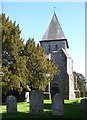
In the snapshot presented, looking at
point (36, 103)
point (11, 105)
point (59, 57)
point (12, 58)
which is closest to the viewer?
point (36, 103)

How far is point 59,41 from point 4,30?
22753 mm

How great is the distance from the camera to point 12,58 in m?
28.7

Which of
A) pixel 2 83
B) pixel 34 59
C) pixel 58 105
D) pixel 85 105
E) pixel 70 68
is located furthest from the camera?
pixel 70 68

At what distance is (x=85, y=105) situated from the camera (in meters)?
16.3

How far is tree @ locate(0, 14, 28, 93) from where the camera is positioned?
2721cm

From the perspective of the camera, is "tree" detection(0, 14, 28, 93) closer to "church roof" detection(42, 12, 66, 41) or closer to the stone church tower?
the stone church tower

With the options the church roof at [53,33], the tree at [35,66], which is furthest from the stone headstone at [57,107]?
the church roof at [53,33]

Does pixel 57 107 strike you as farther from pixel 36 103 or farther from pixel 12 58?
pixel 12 58

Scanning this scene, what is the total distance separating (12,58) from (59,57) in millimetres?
20796

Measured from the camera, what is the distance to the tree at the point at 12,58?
27.2 meters

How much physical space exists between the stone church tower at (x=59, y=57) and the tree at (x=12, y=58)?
17.0 m

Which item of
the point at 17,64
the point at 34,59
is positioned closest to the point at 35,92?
the point at 17,64

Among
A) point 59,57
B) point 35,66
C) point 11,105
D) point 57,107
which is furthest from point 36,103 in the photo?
point 59,57

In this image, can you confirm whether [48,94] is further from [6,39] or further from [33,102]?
[33,102]
